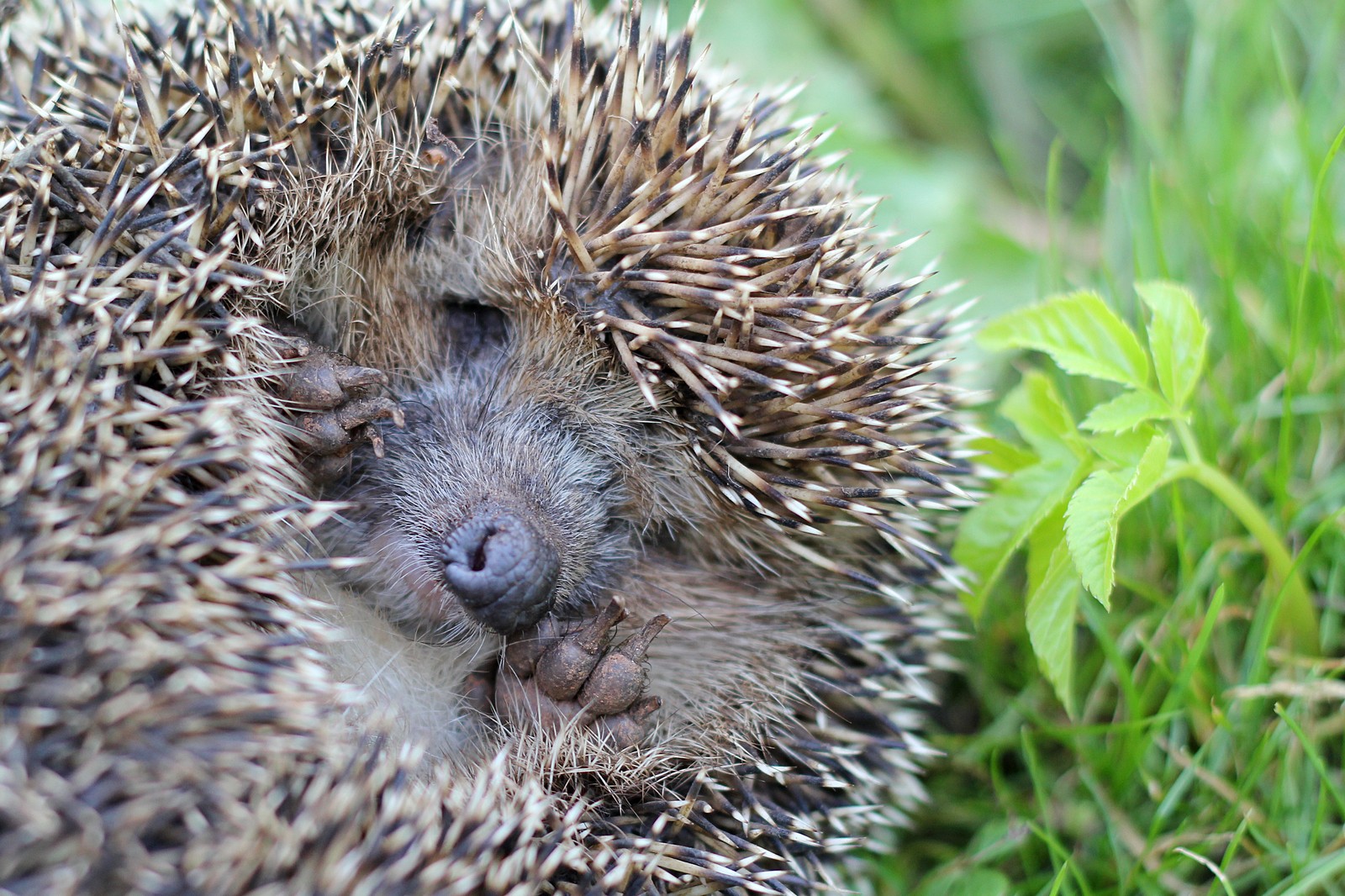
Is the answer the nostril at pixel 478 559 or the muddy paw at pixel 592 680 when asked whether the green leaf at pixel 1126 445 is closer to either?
the muddy paw at pixel 592 680

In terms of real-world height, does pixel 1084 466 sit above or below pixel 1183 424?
below

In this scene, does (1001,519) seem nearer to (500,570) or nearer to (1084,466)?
(1084,466)

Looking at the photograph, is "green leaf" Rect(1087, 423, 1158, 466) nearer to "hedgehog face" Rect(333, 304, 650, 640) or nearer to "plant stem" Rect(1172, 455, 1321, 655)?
"plant stem" Rect(1172, 455, 1321, 655)

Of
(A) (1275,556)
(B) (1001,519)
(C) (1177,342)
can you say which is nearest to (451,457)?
(B) (1001,519)

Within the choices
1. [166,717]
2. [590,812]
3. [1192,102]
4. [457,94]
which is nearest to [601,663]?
[590,812]

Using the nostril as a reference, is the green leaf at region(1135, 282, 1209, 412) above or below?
above

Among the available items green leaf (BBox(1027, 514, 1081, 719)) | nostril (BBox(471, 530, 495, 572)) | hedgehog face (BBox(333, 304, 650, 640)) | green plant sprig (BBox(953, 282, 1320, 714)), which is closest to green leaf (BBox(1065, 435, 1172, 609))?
green plant sprig (BBox(953, 282, 1320, 714))

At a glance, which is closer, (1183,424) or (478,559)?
(478,559)
